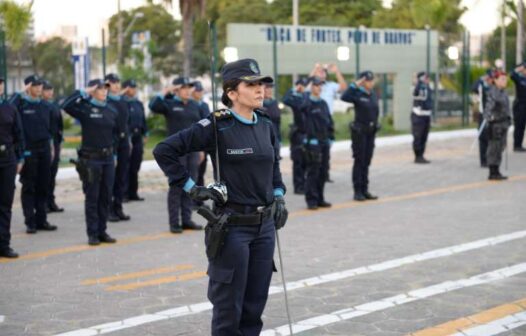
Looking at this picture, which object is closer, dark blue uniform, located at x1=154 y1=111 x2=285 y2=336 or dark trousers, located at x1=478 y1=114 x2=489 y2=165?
dark blue uniform, located at x1=154 y1=111 x2=285 y2=336

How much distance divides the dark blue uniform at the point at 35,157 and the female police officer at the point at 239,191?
19.0 feet

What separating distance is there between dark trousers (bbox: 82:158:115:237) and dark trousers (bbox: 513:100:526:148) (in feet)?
38.0

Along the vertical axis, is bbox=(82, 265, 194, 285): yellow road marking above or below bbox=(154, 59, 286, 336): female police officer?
below

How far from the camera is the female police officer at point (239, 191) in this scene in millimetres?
5062

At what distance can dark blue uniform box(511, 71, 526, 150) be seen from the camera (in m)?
18.5

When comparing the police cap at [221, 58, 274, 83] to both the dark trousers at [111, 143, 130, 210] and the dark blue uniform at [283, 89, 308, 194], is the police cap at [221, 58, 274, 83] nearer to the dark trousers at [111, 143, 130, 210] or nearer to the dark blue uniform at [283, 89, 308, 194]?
the dark trousers at [111, 143, 130, 210]

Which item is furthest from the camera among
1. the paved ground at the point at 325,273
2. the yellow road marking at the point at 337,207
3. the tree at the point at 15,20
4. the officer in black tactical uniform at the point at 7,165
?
the tree at the point at 15,20

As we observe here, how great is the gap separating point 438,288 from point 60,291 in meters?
3.33

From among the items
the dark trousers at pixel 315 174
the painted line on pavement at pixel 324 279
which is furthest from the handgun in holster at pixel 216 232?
the dark trousers at pixel 315 174

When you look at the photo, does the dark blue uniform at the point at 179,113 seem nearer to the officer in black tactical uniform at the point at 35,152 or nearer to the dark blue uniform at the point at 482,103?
the officer in black tactical uniform at the point at 35,152

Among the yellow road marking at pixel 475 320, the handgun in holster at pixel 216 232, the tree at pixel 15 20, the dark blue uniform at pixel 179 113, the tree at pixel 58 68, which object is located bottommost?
the yellow road marking at pixel 475 320

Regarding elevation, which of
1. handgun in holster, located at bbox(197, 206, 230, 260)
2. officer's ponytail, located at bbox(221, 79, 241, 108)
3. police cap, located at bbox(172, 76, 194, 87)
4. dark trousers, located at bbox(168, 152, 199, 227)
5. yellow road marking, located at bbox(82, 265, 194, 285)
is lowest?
yellow road marking, located at bbox(82, 265, 194, 285)

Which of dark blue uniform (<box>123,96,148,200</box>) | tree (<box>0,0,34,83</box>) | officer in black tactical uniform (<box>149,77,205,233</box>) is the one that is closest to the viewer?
officer in black tactical uniform (<box>149,77,205,233</box>)

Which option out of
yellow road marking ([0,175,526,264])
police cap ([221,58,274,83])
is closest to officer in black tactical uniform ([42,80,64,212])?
yellow road marking ([0,175,526,264])
